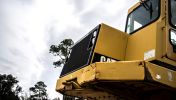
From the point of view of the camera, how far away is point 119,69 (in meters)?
5.14

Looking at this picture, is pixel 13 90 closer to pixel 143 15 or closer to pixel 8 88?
pixel 8 88

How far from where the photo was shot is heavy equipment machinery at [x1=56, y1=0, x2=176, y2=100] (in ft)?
16.9

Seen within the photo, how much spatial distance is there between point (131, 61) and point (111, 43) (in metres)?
1.33

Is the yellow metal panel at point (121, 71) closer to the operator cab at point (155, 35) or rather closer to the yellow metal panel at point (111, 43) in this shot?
the operator cab at point (155, 35)

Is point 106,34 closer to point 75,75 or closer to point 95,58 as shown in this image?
point 95,58

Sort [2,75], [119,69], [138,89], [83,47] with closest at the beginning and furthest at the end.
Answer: [119,69]
[138,89]
[83,47]
[2,75]

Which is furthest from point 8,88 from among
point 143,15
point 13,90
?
point 143,15

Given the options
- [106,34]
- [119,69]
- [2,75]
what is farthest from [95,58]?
[2,75]

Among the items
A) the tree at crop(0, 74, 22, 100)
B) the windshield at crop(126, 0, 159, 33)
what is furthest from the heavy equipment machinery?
the tree at crop(0, 74, 22, 100)

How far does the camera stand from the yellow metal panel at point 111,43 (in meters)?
6.24

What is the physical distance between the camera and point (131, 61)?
5141 millimetres

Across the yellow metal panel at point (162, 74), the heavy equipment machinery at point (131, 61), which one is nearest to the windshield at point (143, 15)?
the heavy equipment machinery at point (131, 61)

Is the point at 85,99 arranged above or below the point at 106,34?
below

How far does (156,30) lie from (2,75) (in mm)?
63452
